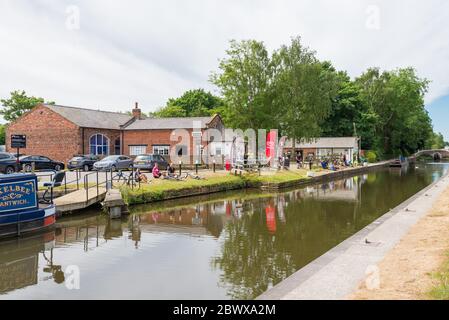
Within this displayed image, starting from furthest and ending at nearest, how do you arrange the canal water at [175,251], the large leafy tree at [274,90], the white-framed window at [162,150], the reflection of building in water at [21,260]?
the white-framed window at [162,150] < the large leafy tree at [274,90] < the reflection of building in water at [21,260] < the canal water at [175,251]

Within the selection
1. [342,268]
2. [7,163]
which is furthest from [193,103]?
[342,268]

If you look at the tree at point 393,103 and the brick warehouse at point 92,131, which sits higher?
the tree at point 393,103

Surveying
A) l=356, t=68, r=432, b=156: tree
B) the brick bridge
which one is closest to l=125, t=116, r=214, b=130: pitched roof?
l=356, t=68, r=432, b=156: tree

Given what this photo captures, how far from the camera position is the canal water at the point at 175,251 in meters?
8.22

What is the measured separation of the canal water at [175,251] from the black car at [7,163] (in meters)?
10.9

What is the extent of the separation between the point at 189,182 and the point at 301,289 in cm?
1759

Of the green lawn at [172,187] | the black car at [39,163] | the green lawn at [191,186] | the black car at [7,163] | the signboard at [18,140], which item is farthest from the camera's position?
the black car at [39,163]

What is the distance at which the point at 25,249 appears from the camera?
1140cm

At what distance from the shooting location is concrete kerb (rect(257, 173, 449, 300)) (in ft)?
21.6

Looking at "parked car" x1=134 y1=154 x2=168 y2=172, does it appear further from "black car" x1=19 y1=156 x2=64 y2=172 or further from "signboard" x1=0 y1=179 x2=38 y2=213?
"signboard" x1=0 y1=179 x2=38 y2=213

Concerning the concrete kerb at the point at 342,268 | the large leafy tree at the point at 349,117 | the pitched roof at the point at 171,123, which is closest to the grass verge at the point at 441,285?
the concrete kerb at the point at 342,268

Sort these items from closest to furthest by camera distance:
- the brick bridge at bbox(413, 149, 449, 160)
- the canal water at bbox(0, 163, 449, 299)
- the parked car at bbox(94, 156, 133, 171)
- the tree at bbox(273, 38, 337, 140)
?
the canal water at bbox(0, 163, 449, 299), the parked car at bbox(94, 156, 133, 171), the tree at bbox(273, 38, 337, 140), the brick bridge at bbox(413, 149, 449, 160)

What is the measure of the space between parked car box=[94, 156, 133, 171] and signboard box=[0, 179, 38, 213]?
50.1 ft

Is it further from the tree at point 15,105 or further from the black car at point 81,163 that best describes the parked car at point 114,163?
the tree at point 15,105
